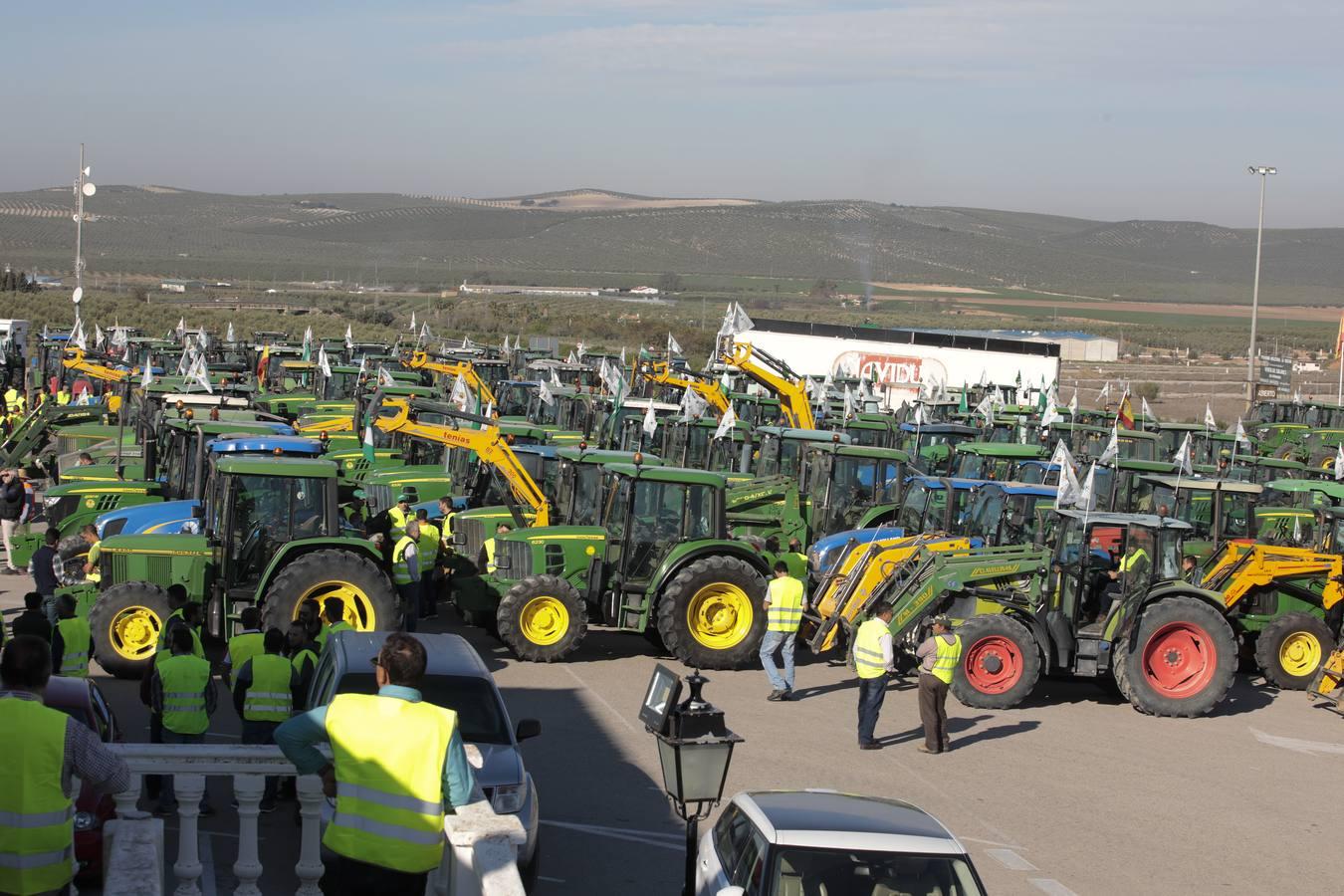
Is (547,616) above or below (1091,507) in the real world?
below

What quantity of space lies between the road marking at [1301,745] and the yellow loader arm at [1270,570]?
224 cm

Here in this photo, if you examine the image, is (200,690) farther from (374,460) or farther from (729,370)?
(729,370)

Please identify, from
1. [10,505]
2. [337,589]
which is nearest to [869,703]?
[337,589]

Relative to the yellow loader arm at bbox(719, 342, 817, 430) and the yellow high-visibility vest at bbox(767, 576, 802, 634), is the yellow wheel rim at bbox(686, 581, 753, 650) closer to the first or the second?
the yellow high-visibility vest at bbox(767, 576, 802, 634)

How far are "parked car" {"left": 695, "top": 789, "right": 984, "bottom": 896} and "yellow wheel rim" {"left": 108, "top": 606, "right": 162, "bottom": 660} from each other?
7.84m

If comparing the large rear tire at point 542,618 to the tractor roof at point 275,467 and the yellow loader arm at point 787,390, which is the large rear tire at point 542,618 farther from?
the yellow loader arm at point 787,390

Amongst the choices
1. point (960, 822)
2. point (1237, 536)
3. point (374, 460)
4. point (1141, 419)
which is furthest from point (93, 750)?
point (1141, 419)

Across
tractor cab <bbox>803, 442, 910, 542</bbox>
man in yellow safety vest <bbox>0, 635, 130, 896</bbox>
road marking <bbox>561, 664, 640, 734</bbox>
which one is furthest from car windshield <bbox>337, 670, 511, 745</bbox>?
tractor cab <bbox>803, 442, 910, 542</bbox>

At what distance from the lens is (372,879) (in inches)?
219

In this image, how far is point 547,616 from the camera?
1596 centimetres

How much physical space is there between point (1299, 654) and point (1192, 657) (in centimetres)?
218

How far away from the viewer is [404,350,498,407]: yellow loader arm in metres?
32.3

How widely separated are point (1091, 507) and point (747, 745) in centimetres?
515

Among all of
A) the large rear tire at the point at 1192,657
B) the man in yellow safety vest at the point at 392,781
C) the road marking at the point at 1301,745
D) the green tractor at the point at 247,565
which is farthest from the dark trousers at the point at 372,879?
the road marking at the point at 1301,745
